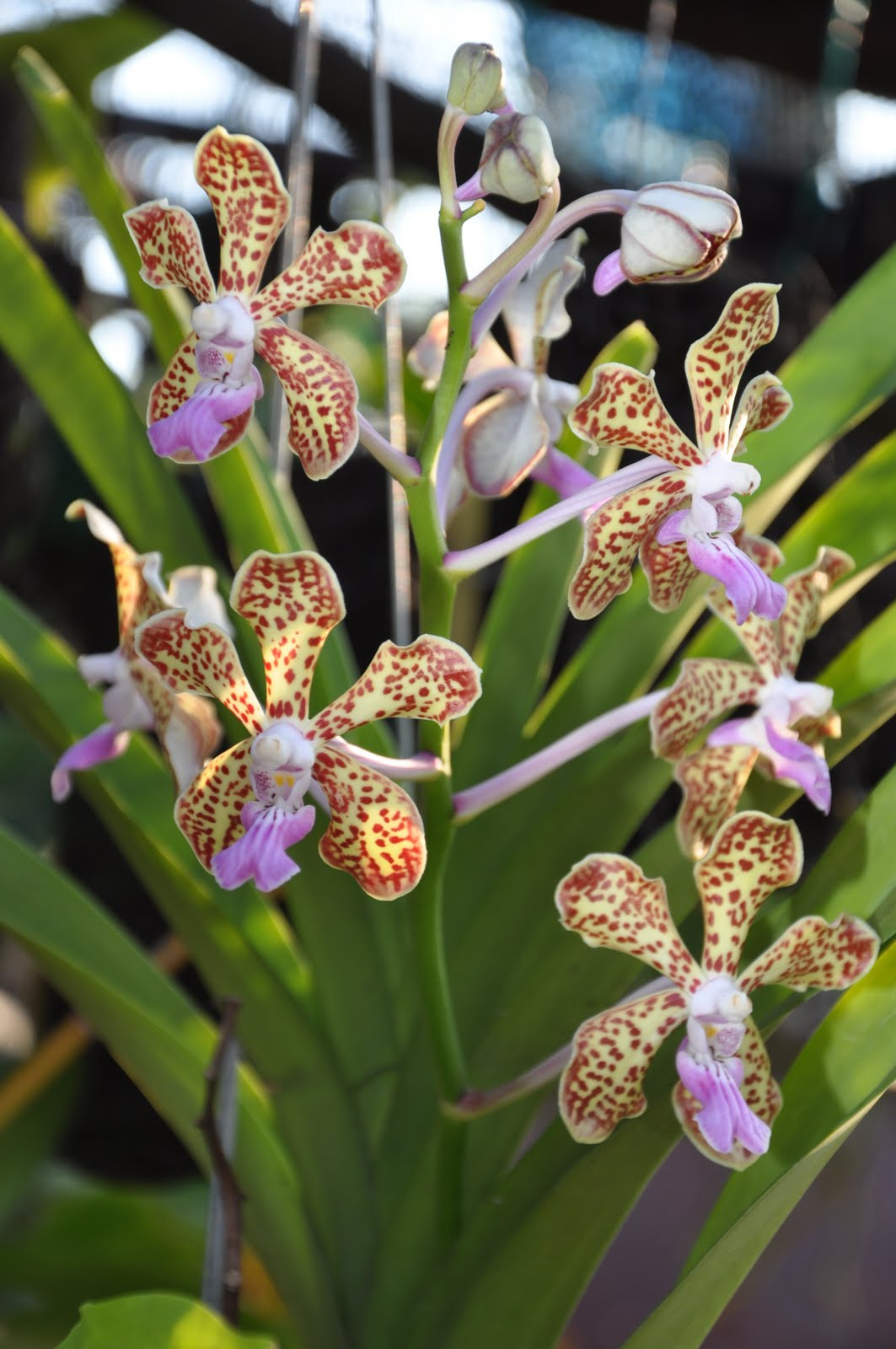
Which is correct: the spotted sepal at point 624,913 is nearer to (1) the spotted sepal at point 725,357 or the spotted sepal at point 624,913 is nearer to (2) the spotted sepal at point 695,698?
(2) the spotted sepal at point 695,698

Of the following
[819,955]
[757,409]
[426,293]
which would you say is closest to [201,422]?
[757,409]

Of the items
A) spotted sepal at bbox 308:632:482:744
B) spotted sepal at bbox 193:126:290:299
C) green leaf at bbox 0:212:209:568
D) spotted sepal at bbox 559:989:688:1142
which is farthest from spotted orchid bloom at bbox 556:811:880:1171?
green leaf at bbox 0:212:209:568

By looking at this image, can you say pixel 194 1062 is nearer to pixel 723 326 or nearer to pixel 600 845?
pixel 600 845

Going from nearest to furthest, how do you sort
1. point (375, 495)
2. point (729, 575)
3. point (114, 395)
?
point (729, 575) < point (114, 395) < point (375, 495)

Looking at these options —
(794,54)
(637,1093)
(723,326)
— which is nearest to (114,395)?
(723,326)

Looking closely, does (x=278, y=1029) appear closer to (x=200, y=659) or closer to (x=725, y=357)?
(x=200, y=659)
